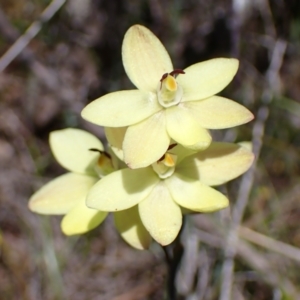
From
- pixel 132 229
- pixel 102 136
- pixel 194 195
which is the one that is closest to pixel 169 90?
pixel 194 195

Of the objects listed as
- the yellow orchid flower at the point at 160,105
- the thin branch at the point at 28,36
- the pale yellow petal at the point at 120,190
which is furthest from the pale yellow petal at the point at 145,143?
the thin branch at the point at 28,36

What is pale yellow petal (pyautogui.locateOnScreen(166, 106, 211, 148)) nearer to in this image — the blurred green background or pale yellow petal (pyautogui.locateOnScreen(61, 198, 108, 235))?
pale yellow petal (pyautogui.locateOnScreen(61, 198, 108, 235))

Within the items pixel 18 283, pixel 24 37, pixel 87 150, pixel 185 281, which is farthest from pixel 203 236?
pixel 24 37

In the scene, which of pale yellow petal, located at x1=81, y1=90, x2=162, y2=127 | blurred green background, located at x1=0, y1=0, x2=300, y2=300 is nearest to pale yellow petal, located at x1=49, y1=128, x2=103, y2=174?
Answer: pale yellow petal, located at x1=81, y1=90, x2=162, y2=127

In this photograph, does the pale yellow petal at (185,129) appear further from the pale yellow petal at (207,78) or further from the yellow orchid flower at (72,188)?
the yellow orchid flower at (72,188)

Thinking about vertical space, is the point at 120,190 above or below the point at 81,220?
above

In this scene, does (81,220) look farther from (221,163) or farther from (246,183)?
(246,183)

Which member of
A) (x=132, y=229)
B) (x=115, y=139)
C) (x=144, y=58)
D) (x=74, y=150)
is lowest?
(x=132, y=229)
